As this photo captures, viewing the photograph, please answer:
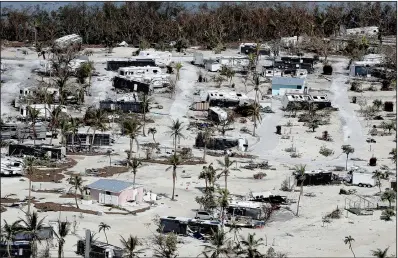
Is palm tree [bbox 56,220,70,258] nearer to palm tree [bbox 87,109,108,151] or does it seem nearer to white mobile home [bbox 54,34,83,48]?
palm tree [bbox 87,109,108,151]

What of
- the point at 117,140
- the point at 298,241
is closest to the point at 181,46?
the point at 117,140

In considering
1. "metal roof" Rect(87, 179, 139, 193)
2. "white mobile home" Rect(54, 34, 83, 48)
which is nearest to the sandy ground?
"metal roof" Rect(87, 179, 139, 193)

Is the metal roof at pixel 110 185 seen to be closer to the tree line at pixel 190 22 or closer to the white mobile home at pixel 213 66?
the white mobile home at pixel 213 66

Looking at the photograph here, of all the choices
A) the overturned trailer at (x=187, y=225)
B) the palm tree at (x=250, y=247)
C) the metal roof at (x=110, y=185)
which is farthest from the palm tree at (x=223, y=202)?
the metal roof at (x=110, y=185)

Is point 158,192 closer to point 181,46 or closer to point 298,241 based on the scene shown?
point 298,241

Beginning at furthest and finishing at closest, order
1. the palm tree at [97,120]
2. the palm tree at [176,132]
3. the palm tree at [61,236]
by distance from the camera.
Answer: the palm tree at [97,120] < the palm tree at [176,132] < the palm tree at [61,236]
